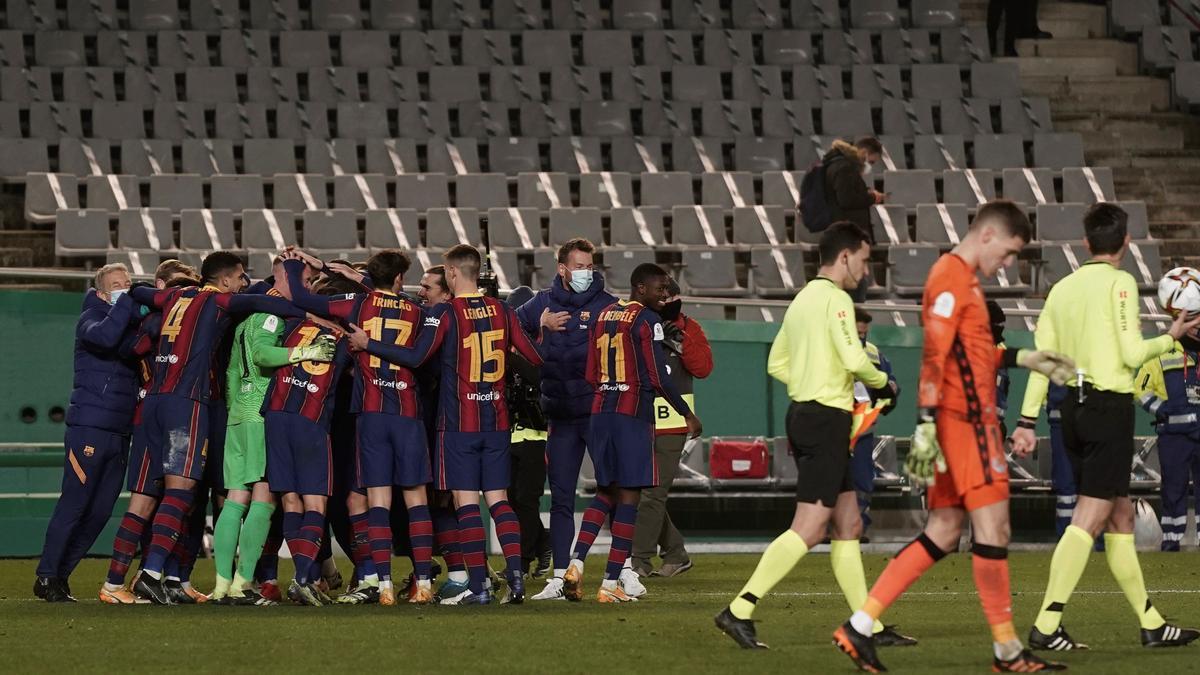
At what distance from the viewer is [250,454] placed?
997cm

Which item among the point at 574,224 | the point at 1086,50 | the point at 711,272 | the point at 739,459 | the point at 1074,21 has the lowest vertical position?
the point at 739,459

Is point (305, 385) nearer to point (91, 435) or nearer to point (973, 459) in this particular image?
point (91, 435)

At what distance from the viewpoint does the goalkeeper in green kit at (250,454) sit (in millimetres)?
9828

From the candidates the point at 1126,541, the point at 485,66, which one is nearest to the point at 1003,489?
the point at 1126,541

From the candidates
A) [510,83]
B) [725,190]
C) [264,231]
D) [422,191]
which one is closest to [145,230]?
[264,231]

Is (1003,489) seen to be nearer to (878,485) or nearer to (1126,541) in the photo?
(1126,541)

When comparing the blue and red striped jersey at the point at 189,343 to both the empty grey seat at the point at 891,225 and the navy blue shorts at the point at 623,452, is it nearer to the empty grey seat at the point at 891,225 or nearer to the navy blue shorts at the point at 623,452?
the navy blue shorts at the point at 623,452

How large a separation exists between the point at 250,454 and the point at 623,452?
6.89 feet

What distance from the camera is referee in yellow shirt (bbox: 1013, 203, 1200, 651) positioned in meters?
7.38

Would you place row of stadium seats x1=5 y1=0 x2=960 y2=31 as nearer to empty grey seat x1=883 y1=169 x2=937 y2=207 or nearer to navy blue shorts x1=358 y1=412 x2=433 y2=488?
empty grey seat x1=883 y1=169 x2=937 y2=207

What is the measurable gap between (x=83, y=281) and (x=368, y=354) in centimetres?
611

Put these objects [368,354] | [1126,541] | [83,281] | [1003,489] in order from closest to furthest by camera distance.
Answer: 1. [1003,489]
2. [1126,541]
3. [368,354]
4. [83,281]

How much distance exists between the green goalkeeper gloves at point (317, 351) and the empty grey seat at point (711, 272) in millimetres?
7817

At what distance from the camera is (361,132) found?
20000 millimetres
